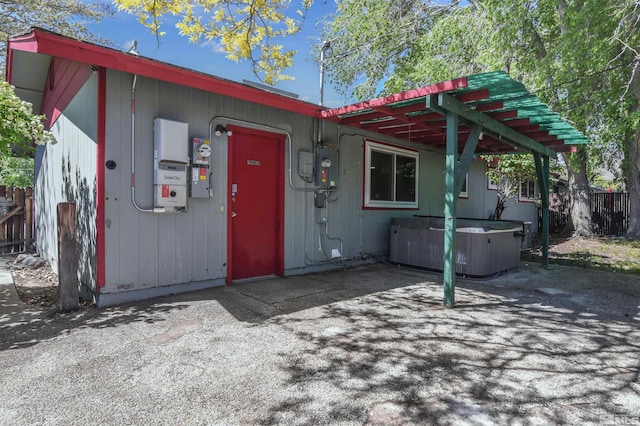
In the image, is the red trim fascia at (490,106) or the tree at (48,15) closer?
the red trim fascia at (490,106)

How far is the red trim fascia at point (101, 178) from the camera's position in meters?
3.72

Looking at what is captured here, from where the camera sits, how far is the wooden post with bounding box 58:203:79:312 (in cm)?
354

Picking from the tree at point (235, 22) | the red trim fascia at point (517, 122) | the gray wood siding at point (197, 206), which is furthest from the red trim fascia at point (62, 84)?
the red trim fascia at point (517, 122)

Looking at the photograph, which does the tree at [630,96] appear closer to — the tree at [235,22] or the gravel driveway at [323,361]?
the gravel driveway at [323,361]

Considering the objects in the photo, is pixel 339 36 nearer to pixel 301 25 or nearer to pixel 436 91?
pixel 301 25

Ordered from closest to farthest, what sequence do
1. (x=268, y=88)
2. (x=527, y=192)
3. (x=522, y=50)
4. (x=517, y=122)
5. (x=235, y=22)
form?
(x=268, y=88), (x=517, y=122), (x=235, y=22), (x=522, y=50), (x=527, y=192)

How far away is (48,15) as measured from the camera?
9.58 m

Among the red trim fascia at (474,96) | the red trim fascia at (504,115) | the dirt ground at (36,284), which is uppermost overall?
the red trim fascia at (504,115)

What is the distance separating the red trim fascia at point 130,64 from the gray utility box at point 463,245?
3240mm

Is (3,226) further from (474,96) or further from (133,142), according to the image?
(474,96)

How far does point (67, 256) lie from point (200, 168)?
1.66 metres

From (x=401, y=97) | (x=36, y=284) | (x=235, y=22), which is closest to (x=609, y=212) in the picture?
(x=401, y=97)

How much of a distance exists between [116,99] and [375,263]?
4.94 m

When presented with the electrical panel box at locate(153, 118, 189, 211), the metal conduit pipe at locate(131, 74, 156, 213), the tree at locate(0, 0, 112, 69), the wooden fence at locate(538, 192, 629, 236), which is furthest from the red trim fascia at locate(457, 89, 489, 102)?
the wooden fence at locate(538, 192, 629, 236)
